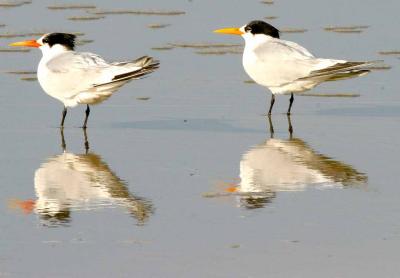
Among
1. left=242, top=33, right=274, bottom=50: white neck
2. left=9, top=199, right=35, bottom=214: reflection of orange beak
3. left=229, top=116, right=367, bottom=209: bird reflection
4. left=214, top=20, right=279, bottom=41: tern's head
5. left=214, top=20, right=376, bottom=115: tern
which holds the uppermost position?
left=214, top=20, right=279, bottom=41: tern's head

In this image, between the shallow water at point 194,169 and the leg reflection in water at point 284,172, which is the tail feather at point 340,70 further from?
the leg reflection in water at point 284,172

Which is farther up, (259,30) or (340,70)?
(259,30)

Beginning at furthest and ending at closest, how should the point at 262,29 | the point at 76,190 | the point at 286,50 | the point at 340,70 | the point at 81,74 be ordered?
1. the point at 262,29
2. the point at 286,50
3. the point at 340,70
4. the point at 81,74
5. the point at 76,190

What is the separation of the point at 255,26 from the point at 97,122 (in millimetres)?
1982

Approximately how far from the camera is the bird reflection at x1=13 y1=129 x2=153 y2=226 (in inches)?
297

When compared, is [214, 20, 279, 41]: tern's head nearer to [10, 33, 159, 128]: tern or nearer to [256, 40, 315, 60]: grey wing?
[256, 40, 315, 60]: grey wing

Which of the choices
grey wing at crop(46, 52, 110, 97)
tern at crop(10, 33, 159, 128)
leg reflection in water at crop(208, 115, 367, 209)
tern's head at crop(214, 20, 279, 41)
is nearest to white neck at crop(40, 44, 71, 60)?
tern at crop(10, 33, 159, 128)

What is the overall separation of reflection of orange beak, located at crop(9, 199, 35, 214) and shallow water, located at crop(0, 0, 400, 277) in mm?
19

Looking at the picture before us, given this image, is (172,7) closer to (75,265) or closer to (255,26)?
(255,26)

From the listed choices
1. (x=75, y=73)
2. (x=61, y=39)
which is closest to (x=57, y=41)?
(x=61, y=39)

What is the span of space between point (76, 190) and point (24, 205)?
0.51 m

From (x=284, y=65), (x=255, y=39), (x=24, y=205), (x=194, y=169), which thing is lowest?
(x=194, y=169)

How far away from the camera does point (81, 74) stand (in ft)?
34.7

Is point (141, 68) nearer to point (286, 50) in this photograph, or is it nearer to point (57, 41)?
point (57, 41)
